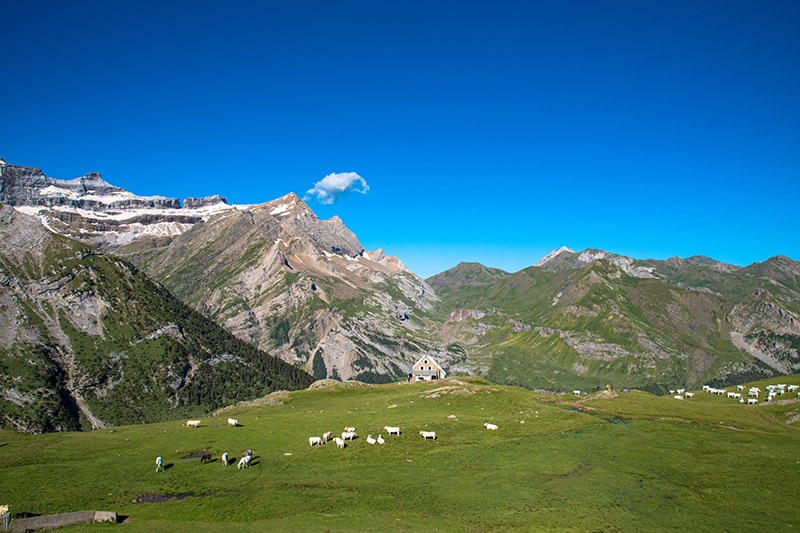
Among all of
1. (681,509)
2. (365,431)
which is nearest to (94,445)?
(365,431)

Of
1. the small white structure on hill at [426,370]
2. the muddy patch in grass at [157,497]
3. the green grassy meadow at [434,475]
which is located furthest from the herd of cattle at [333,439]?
the small white structure on hill at [426,370]

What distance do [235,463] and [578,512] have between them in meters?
35.2

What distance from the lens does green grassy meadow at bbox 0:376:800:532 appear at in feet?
125

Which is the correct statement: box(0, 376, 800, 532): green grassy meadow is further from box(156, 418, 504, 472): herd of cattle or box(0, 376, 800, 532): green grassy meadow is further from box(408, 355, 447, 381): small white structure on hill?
box(408, 355, 447, 381): small white structure on hill

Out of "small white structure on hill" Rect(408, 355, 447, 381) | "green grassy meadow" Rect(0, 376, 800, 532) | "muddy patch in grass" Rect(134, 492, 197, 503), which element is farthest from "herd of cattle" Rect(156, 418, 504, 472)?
"small white structure on hill" Rect(408, 355, 447, 381)

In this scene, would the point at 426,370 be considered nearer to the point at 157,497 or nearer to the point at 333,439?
the point at 333,439

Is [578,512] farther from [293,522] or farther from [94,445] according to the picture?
[94,445]

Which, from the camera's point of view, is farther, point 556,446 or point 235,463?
point 556,446

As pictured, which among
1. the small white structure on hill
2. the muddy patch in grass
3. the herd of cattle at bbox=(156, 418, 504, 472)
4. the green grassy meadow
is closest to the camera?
the green grassy meadow

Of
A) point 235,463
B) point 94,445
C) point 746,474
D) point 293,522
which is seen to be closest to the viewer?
point 293,522

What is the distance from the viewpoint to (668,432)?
64.7 m

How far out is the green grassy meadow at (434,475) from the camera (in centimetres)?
3825

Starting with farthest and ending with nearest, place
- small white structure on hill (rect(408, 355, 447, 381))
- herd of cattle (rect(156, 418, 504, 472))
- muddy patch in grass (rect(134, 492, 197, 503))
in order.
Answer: small white structure on hill (rect(408, 355, 447, 381)), herd of cattle (rect(156, 418, 504, 472)), muddy patch in grass (rect(134, 492, 197, 503))

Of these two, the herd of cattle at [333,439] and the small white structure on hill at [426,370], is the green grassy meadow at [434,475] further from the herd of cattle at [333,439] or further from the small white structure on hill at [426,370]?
the small white structure on hill at [426,370]
